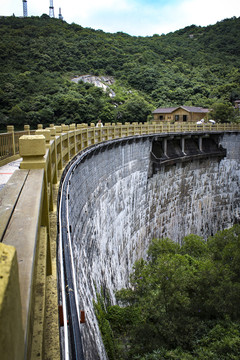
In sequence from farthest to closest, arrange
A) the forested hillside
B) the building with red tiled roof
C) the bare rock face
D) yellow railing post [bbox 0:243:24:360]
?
the bare rock face < the building with red tiled roof < the forested hillside < yellow railing post [bbox 0:243:24:360]

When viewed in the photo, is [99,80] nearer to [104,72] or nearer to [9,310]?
[104,72]

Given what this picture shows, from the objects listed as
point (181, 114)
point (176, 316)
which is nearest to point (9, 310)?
point (176, 316)

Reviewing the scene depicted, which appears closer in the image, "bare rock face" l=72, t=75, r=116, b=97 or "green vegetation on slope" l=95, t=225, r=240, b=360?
"green vegetation on slope" l=95, t=225, r=240, b=360

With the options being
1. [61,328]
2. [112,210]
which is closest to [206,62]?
[112,210]

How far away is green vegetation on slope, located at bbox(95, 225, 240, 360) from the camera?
399 inches

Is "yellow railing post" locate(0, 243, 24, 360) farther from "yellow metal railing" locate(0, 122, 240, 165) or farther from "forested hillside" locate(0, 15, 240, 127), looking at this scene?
"forested hillside" locate(0, 15, 240, 127)

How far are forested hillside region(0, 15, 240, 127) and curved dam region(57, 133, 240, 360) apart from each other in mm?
19470

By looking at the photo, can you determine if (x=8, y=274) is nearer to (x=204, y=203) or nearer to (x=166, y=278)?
(x=166, y=278)

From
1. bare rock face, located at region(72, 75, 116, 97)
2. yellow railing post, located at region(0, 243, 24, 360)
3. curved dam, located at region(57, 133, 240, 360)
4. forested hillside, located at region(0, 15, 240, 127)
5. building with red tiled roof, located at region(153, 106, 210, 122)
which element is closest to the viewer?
yellow railing post, located at region(0, 243, 24, 360)

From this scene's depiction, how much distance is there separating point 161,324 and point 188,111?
134 feet

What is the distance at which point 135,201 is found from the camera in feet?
66.2

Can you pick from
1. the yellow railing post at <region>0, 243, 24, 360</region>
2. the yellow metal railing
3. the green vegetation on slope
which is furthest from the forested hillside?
the yellow railing post at <region>0, 243, 24, 360</region>

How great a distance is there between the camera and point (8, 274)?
944 millimetres

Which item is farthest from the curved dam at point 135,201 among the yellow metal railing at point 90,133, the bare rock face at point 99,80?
the bare rock face at point 99,80
